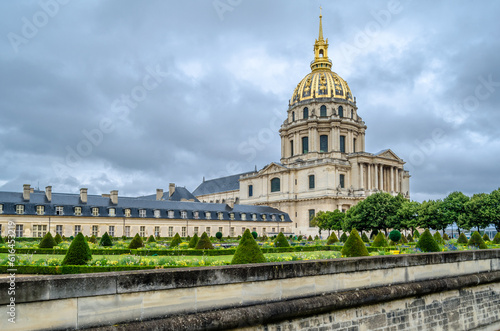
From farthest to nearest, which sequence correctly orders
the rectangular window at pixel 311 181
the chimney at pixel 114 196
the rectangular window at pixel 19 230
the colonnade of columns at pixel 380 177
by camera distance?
the rectangular window at pixel 311 181 → the colonnade of columns at pixel 380 177 → the chimney at pixel 114 196 → the rectangular window at pixel 19 230

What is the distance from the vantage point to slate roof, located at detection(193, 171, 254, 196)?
102 m

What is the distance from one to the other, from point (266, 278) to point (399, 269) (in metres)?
4.70

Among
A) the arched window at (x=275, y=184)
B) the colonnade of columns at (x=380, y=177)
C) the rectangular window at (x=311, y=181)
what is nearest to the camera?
the colonnade of columns at (x=380, y=177)

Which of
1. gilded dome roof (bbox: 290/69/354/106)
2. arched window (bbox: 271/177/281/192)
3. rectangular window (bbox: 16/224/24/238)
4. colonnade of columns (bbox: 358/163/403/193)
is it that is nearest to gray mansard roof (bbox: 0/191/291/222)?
rectangular window (bbox: 16/224/24/238)

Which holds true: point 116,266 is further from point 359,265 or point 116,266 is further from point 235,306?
point 359,265

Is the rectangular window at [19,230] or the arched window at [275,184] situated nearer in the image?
the rectangular window at [19,230]

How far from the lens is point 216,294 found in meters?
8.14

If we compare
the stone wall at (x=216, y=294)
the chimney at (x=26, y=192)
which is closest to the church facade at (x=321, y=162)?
the chimney at (x=26, y=192)

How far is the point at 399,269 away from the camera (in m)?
11.8

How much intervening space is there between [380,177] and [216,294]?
72.9 m

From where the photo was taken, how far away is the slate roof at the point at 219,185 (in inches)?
4006

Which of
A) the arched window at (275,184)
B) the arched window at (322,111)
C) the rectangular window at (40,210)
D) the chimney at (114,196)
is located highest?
the arched window at (322,111)

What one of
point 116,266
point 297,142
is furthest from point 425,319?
point 297,142

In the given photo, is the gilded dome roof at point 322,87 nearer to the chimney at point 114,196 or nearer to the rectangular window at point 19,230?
the chimney at point 114,196
